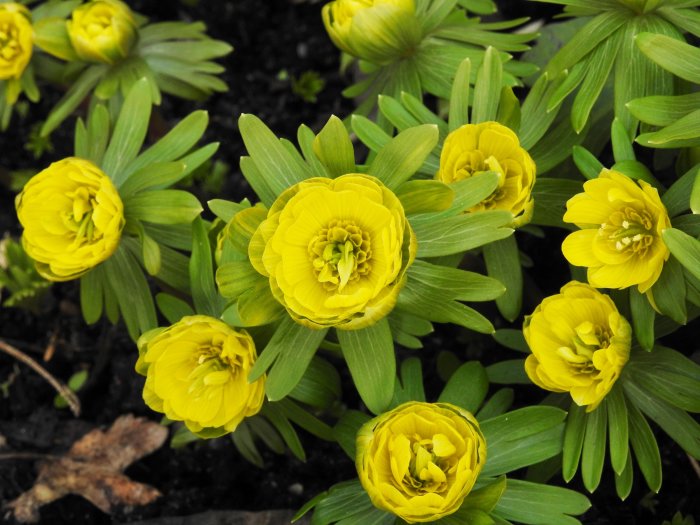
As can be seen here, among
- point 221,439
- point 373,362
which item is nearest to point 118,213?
point 373,362

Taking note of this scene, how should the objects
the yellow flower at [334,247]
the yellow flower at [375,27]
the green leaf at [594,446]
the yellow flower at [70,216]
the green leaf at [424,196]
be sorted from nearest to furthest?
the yellow flower at [334,247]
the green leaf at [424,196]
the green leaf at [594,446]
the yellow flower at [70,216]
the yellow flower at [375,27]

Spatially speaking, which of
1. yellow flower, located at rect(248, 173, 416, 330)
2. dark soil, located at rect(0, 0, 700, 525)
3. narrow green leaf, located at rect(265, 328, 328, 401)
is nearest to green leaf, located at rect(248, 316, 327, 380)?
narrow green leaf, located at rect(265, 328, 328, 401)

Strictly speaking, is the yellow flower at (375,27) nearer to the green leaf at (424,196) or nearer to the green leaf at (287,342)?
the green leaf at (424,196)

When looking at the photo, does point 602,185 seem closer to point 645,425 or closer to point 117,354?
point 645,425

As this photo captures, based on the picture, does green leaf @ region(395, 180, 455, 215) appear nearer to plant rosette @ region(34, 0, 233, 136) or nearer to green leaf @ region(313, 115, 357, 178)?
green leaf @ region(313, 115, 357, 178)

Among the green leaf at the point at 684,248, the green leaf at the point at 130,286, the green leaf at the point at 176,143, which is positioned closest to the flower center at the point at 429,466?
the green leaf at the point at 684,248

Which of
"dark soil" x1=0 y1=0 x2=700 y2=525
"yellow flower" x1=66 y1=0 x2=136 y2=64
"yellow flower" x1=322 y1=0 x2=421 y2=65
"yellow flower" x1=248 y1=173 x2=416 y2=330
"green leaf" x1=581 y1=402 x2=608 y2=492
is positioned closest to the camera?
"yellow flower" x1=248 y1=173 x2=416 y2=330
